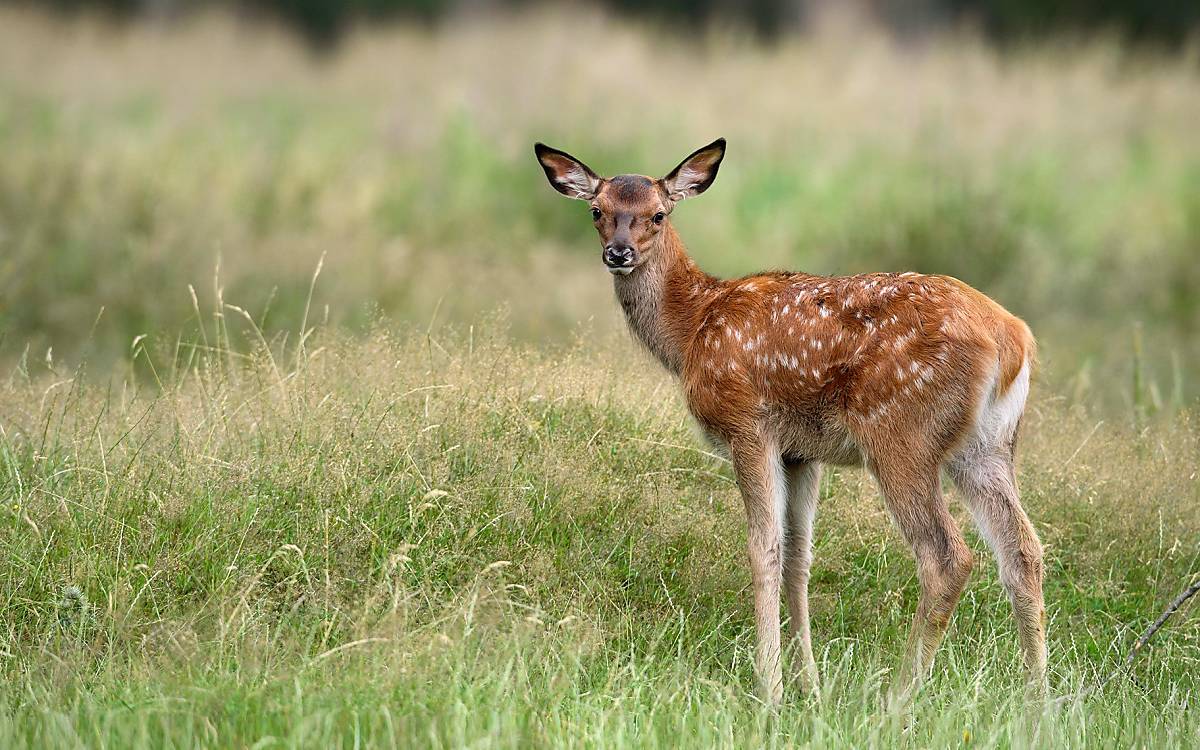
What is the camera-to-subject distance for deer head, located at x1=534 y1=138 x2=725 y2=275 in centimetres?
650

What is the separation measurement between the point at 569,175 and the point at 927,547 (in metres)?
2.37

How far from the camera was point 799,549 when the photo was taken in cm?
608

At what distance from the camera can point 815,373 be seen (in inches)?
231

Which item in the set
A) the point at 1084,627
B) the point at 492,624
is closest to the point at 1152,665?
the point at 1084,627

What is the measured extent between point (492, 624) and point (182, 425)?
188 cm

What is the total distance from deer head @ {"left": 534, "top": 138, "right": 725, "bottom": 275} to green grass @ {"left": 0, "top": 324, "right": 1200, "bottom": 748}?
2.29ft

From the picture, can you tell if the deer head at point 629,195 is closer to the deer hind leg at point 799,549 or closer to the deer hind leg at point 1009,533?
the deer hind leg at point 799,549

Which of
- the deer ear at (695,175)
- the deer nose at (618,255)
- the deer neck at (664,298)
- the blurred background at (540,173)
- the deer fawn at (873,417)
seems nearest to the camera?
the deer fawn at (873,417)

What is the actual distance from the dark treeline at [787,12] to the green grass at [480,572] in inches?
635

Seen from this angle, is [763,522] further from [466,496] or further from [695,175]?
[695,175]

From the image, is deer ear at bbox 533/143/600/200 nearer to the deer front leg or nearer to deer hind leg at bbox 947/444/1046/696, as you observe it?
the deer front leg

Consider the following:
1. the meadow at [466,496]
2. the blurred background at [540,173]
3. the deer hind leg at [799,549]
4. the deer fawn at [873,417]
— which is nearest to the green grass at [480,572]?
the meadow at [466,496]

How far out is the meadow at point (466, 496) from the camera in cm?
494

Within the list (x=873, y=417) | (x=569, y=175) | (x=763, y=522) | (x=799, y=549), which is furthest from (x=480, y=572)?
(x=569, y=175)
